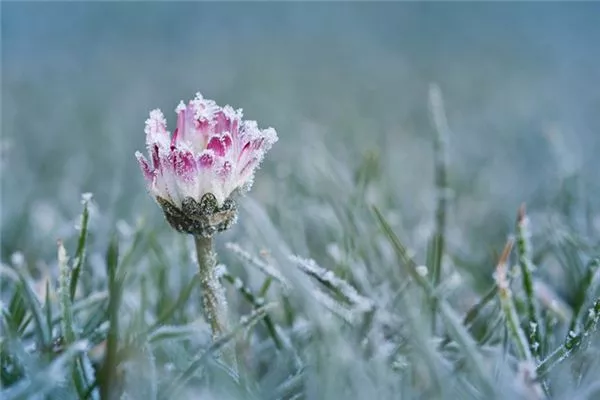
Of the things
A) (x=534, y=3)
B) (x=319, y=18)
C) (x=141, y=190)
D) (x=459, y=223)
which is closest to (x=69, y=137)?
(x=141, y=190)

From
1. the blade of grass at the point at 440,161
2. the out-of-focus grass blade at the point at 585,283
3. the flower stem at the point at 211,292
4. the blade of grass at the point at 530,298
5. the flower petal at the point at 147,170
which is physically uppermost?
the blade of grass at the point at 440,161

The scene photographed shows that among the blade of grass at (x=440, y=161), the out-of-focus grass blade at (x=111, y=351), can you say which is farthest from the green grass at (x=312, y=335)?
the blade of grass at (x=440, y=161)

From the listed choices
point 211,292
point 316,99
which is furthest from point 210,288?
point 316,99

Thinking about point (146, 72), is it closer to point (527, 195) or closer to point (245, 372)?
point (527, 195)

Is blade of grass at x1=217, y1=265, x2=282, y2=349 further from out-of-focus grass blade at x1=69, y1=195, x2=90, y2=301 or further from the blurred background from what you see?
the blurred background

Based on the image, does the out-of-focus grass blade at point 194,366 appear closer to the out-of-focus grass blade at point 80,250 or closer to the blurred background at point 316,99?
the out-of-focus grass blade at point 80,250

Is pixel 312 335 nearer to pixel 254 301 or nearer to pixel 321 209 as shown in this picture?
pixel 254 301
